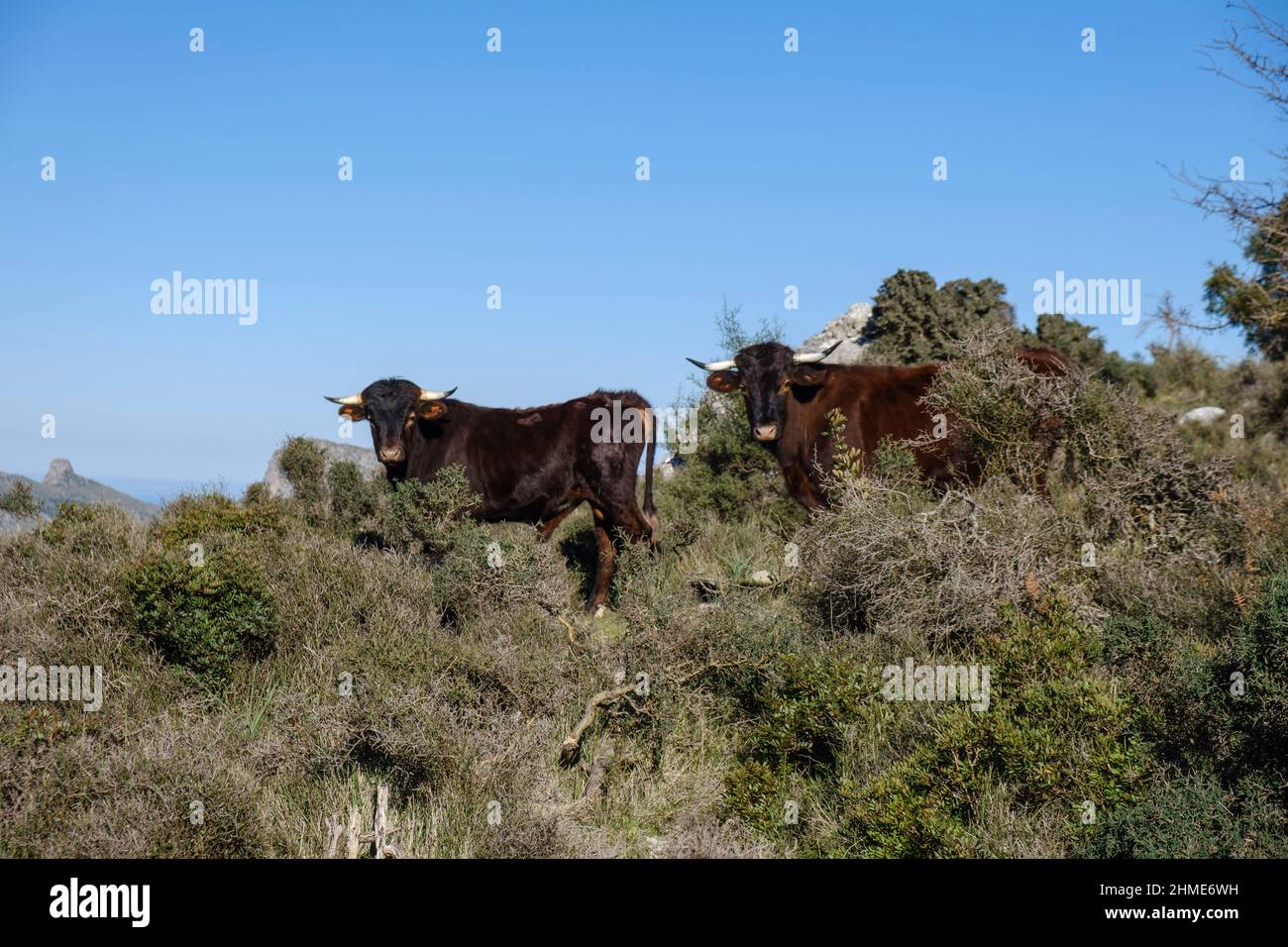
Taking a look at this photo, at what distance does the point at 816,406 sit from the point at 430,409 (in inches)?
148

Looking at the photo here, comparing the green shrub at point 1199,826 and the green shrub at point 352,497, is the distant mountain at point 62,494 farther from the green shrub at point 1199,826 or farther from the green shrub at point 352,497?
the green shrub at point 1199,826

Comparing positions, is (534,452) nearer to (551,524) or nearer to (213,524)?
(551,524)

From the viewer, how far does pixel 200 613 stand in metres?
7.13

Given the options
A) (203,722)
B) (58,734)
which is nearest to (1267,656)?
(203,722)

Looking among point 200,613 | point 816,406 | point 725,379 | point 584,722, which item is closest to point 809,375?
point 816,406

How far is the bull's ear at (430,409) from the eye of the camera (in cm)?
1082

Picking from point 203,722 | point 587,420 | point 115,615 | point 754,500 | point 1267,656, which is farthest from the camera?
point 754,500

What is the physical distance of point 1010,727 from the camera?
230 inches

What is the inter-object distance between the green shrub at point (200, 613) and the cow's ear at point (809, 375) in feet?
17.8

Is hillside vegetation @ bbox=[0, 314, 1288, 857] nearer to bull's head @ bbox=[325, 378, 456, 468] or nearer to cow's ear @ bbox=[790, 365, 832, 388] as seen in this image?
bull's head @ bbox=[325, 378, 456, 468]

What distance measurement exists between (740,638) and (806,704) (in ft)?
2.61

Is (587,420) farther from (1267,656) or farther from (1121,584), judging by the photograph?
(1267,656)

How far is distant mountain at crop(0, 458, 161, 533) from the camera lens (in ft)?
36.8

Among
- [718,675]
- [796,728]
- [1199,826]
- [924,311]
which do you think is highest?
[924,311]
